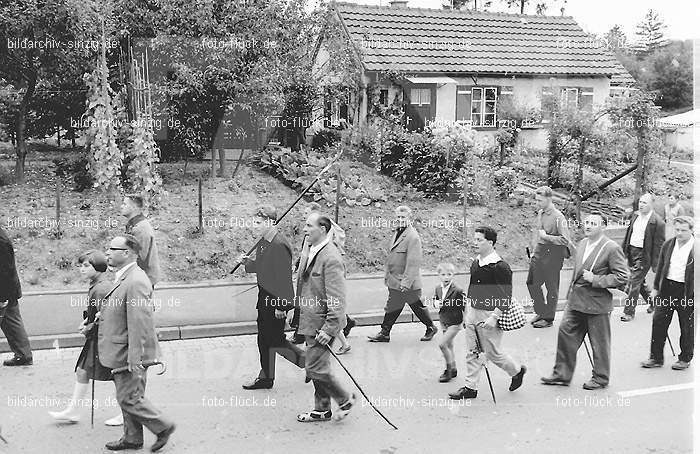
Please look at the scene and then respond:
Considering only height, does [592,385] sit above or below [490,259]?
below

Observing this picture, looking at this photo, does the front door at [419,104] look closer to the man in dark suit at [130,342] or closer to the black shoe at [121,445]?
the man in dark suit at [130,342]

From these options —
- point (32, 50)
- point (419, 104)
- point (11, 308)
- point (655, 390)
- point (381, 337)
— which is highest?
point (32, 50)

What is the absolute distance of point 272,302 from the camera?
791 centimetres

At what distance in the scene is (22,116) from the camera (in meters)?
13.8

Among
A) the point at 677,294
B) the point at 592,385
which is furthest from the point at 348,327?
the point at 677,294

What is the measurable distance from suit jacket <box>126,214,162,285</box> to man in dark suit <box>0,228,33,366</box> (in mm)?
1214

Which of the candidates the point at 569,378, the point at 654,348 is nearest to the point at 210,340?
the point at 569,378

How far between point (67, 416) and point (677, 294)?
622 cm

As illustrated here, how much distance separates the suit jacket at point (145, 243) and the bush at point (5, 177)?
229 inches

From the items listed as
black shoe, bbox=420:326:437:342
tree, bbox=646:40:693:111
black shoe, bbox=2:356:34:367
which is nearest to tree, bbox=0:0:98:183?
black shoe, bbox=2:356:34:367

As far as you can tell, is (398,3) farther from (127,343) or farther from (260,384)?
(127,343)

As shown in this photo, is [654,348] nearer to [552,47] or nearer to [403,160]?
[403,160]

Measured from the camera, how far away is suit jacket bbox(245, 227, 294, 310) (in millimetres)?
7973

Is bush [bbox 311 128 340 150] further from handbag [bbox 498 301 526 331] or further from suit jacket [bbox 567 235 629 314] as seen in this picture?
handbag [bbox 498 301 526 331]
